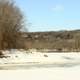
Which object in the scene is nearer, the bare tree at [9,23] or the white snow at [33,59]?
the white snow at [33,59]

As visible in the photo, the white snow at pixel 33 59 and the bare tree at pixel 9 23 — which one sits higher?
the bare tree at pixel 9 23

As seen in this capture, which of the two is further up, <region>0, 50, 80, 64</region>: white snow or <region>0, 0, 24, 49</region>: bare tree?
<region>0, 0, 24, 49</region>: bare tree

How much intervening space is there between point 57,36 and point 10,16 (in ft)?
269

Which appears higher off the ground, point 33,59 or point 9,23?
point 9,23

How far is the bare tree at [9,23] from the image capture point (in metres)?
42.9

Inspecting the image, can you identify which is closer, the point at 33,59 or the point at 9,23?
the point at 33,59

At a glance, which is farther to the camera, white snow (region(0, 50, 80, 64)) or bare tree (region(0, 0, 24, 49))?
bare tree (region(0, 0, 24, 49))

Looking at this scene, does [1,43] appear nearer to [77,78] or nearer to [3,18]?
[3,18]

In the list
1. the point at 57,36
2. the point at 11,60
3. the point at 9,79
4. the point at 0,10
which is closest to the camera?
the point at 9,79

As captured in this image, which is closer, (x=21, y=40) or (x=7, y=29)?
(x=7, y=29)

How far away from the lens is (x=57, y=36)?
126 m

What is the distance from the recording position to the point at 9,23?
1736 inches

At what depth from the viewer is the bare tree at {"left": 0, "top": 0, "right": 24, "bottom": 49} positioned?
42906 millimetres

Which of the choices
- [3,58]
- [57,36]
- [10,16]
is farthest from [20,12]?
[57,36]
